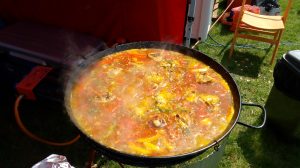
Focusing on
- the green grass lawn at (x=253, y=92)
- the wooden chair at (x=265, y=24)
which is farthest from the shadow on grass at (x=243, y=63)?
the wooden chair at (x=265, y=24)

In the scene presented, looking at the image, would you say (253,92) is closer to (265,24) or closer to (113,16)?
(265,24)

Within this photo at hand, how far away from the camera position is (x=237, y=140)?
13.4 ft

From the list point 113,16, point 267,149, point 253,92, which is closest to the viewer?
point 267,149

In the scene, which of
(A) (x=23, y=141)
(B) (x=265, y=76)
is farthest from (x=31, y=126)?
(B) (x=265, y=76)

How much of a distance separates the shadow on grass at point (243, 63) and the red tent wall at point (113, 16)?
1.52 meters

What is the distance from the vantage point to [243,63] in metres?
5.78

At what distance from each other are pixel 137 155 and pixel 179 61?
4.61ft

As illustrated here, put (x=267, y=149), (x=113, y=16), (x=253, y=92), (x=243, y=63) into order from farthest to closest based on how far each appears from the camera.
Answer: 1. (x=243, y=63)
2. (x=253, y=92)
3. (x=113, y=16)
4. (x=267, y=149)

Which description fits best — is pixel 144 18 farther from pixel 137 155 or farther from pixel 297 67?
pixel 137 155

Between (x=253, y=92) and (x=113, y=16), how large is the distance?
268cm

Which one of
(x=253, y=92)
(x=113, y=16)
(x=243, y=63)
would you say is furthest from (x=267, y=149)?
(x=113, y=16)

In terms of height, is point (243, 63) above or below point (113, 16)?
below

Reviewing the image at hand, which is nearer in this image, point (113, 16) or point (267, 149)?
point (267, 149)

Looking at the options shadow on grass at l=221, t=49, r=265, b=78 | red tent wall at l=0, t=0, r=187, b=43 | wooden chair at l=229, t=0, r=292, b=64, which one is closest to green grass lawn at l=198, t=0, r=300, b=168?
shadow on grass at l=221, t=49, r=265, b=78
